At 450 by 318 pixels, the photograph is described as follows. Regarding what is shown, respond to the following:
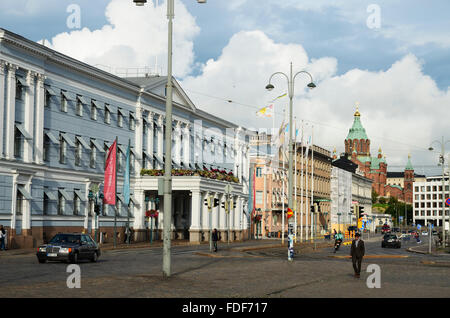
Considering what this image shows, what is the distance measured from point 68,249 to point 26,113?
2192 centimetres

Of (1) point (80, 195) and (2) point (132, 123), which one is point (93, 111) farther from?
(1) point (80, 195)

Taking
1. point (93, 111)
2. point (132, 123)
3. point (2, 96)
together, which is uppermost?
point (93, 111)

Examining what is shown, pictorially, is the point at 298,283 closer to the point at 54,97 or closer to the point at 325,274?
the point at 325,274

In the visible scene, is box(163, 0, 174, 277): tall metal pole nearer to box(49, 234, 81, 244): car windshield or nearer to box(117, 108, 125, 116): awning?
box(49, 234, 81, 244): car windshield

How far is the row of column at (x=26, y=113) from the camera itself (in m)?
47.7

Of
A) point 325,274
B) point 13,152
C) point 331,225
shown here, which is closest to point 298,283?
point 325,274

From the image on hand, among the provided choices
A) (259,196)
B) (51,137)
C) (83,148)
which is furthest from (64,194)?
(259,196)

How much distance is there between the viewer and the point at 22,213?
163ft

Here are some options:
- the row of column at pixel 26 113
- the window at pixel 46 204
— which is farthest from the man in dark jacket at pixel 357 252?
the window at pixel 46 204

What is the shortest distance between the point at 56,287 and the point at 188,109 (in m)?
58.7

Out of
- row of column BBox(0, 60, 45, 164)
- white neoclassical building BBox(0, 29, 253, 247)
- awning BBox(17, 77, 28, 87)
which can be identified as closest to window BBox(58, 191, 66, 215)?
white neoclassical building BBox(0, 29, 253, 247)

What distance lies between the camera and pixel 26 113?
165 ft
